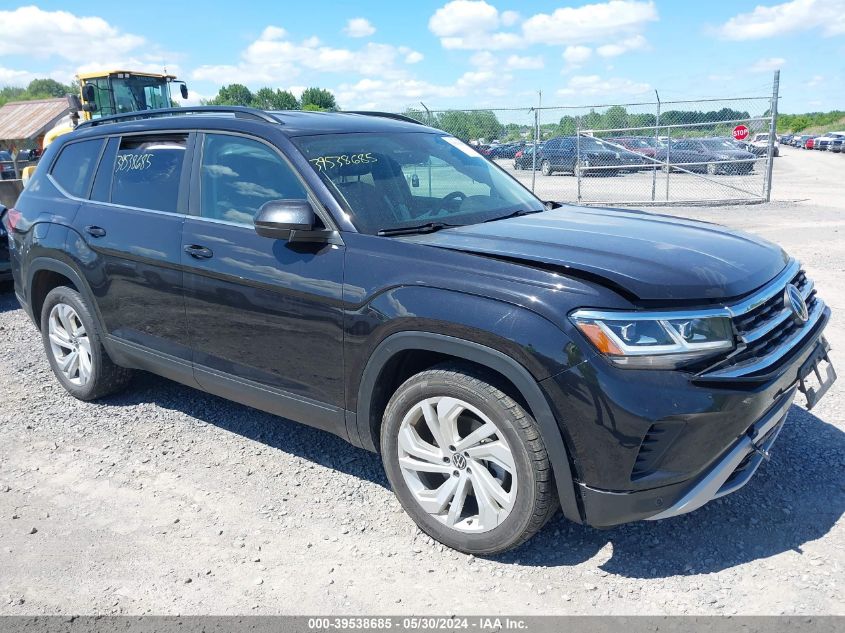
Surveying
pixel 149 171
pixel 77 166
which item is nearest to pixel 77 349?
pixel 77 166

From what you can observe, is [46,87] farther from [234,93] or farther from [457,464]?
[457,464]

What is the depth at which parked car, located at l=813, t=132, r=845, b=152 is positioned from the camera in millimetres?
47375

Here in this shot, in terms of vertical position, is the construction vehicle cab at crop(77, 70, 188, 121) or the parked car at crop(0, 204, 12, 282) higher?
the construction vehicle cab at crop(77, 70, 188, 121)

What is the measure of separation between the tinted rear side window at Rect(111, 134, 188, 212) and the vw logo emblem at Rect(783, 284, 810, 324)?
10.6 ft

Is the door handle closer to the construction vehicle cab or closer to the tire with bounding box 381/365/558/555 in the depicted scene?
the tire with bounding box 381/365/558/555

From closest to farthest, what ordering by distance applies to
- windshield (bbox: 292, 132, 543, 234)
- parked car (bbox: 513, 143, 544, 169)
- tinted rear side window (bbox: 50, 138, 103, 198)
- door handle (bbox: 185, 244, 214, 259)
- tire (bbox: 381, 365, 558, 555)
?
tire (bbox: 381, 365, 558, 555)
windshield (bbox: 292, 132, 543, 234)
door handle (bbox: 185, 244, 214, 259)
tinted rear side window (bbox: 50, 138, 103, 198)
parked car (bbox: 513, 143, 544, 169)

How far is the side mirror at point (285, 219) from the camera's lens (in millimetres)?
3186

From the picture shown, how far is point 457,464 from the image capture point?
3.01 m

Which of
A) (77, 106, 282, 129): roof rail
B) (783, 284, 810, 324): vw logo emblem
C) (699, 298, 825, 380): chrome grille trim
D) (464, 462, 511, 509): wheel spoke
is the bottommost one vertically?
(464, 462, 511, 509): wheel spoke

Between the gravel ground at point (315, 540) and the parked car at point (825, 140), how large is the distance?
51.4 meters

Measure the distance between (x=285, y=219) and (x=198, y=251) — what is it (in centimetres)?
81

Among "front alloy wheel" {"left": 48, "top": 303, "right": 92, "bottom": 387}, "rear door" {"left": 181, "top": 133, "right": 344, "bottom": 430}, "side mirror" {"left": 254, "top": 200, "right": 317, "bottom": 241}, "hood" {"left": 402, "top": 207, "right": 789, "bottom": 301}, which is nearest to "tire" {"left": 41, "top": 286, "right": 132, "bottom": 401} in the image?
"front alloy wheel" {"left": 48, "top": 303, "right": 92, "bottom": 387}

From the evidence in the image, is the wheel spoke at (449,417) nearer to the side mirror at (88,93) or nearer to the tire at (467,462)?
the tire at (467,462)

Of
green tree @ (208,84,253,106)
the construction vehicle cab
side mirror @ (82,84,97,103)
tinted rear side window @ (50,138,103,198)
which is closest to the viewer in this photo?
tinted rear side window @ (50,138,103,198)
